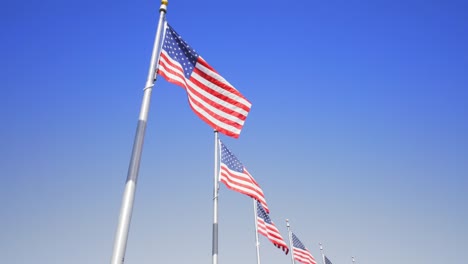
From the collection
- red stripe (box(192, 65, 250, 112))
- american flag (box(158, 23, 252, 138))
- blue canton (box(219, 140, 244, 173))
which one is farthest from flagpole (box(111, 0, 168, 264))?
blue canton (box(219, 140, 244, 173))

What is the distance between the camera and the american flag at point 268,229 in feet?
71.8

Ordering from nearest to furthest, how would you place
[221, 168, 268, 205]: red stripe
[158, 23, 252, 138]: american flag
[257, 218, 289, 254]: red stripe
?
[158, 23, 252, 138]: american flag < [221, 168, 268, 205]: red stripe < [257, 218, 289, 254]: red stripe

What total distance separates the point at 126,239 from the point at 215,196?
805 centimetres

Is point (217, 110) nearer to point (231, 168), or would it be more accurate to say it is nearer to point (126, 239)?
point (126, 239)

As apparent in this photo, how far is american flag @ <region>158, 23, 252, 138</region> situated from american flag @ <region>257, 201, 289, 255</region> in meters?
12.8

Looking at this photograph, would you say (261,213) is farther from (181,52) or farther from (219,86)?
(181,52)

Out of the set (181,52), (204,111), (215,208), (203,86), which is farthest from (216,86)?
(215,208)

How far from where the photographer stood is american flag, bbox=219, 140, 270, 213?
51.2 ft

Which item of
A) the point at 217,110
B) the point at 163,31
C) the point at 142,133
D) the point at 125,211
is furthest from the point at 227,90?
the point at 125,211

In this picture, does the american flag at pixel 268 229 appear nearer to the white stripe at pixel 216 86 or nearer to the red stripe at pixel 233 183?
the red stripe at pixel 233 183

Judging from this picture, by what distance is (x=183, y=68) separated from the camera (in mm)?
9602

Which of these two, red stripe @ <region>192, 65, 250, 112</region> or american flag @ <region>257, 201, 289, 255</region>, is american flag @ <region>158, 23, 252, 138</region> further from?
american flag @ <region>257, 201, 289, 255</region>

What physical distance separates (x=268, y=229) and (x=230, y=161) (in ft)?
27.3

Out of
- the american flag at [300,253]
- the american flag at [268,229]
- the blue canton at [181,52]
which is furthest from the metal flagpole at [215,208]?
the american flag at [300,253]
